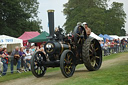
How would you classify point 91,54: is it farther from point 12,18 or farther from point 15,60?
point 12,18

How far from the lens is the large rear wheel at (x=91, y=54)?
32.2 ft

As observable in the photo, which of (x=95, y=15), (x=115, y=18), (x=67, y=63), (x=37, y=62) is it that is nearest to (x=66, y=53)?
(x=67, y=63)

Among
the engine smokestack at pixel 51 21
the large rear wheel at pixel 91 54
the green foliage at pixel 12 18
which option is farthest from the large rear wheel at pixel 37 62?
the green foliage at pixel 12 18

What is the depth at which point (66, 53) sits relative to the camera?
8.89 m

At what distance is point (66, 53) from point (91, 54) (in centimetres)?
208

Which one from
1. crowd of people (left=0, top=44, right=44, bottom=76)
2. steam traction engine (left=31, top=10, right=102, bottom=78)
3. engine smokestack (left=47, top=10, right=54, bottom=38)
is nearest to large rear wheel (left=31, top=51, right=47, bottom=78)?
steam traction engine (left=31, top=10, right=102, bottom=78)

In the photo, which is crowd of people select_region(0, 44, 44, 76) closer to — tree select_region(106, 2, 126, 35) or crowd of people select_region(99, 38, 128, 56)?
crowd of people select_region(99, 38, 128, 56)

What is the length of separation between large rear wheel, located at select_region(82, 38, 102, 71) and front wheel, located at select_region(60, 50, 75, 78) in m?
0.70

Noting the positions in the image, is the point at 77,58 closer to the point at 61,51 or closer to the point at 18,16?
the point at 61,51

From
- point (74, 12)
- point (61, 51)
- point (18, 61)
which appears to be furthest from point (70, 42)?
point (74, 12)

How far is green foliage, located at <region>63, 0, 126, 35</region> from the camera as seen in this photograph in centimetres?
5119

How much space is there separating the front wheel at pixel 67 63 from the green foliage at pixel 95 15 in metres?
41.5

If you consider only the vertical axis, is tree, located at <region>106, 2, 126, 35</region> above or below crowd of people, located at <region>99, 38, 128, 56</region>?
above

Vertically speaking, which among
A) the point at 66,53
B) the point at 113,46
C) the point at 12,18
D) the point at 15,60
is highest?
the point at 12,18
